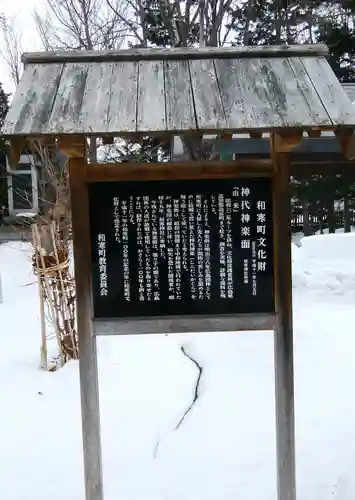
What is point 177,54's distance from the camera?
2633 millimetres

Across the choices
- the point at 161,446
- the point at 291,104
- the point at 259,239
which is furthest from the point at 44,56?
the point at 161,446

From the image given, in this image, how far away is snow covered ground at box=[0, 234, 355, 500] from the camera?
3.33 meters

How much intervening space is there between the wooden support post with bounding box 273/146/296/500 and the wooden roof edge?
0.54 m

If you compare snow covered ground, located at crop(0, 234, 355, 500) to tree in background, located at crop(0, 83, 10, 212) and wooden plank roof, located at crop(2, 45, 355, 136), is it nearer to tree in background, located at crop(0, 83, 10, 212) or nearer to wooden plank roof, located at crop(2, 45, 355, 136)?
wooden plank roof, located at crop(2, 45, 355, 136)

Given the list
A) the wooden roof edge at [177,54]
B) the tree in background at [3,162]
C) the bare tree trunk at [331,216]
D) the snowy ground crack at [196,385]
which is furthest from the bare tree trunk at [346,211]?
the wooden roof edge at [177,54]

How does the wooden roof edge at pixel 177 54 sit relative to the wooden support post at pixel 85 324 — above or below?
above

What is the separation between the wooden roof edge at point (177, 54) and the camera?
2.62 meters

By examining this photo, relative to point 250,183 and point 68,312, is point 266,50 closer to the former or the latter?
point 250,183

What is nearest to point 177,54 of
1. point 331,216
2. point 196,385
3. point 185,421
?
point 185,421

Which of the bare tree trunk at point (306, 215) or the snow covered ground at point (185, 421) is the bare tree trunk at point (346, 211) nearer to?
the bare tree trunk at point (306, 215)

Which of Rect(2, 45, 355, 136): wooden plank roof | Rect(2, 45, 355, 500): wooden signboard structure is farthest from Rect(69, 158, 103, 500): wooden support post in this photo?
Rect(2, 45, 355, 136): wooden plank roof

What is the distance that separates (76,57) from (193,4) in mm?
12398

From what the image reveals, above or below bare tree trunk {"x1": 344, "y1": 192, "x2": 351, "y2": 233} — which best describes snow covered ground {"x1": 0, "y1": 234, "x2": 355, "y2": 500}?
below

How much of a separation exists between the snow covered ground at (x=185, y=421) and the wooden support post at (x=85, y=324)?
0.54m
